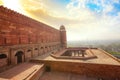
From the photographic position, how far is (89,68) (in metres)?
10.3

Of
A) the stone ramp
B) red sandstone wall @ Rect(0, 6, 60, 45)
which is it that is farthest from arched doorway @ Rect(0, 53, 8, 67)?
red sandstone wall @ Rect(0, 6, 60, 45)

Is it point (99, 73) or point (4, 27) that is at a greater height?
point (4, 27)

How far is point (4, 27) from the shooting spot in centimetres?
928

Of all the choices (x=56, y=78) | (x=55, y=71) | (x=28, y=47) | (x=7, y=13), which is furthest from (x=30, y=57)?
(x=7, y=13)

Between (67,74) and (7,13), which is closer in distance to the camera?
(7,13)

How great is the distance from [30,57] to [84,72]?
7513mm

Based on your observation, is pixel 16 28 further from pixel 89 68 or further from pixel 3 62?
pixel 89 68

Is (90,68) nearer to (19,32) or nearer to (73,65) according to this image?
(73,65)

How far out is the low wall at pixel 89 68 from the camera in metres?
9.51

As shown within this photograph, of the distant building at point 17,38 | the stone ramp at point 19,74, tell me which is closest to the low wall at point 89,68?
the stone ramp at point 19,74

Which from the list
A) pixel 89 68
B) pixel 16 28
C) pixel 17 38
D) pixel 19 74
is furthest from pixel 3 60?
pixel 89 68

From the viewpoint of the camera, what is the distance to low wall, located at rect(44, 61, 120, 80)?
951 centimetres

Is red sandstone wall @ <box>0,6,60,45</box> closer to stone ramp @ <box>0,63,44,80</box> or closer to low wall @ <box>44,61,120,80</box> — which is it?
stone ramp @ <box>0,63,44,80</box>

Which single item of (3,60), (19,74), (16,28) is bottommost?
(19,74)
